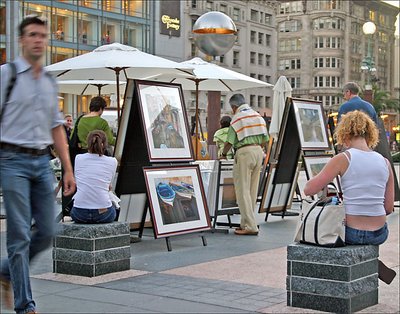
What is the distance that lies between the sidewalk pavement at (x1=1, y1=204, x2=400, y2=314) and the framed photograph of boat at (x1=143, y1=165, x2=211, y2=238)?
0.34 meters

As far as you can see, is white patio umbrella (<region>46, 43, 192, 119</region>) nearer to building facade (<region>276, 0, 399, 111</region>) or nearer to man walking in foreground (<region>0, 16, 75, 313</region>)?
man walking in foreground (<region>0, 16, 75, 313</region>)

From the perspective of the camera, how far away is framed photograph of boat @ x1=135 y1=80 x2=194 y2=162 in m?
9.98

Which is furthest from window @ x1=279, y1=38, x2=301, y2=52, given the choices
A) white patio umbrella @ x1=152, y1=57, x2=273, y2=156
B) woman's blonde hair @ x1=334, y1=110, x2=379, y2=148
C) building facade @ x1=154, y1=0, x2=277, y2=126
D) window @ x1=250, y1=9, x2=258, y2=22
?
woman's blonde hair @ x1=334, y1=110, x2=379, y2=148

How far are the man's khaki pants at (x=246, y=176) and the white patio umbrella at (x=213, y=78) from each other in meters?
2.24

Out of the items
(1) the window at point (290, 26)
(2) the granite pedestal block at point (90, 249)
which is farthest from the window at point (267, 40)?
(2) the granite pedestal block at point (90, 249)

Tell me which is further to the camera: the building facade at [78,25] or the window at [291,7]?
the window at [291,7]

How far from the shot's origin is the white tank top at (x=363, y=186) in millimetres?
6371

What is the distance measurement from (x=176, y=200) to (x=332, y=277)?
3.93m

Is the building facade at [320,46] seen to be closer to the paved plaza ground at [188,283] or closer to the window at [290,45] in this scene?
the window at [290,45]

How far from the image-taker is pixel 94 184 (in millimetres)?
8523

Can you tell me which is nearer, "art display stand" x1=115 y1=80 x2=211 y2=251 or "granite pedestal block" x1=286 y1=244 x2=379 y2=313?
"granite pedestal block" x1=286 y1=244 x2=379 y2=313

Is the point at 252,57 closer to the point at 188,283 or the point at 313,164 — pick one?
the point at 313,164

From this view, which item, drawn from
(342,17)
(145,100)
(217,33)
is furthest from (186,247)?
(342,17)

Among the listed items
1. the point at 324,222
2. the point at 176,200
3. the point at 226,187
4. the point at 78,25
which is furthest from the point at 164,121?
the point at 78,25
